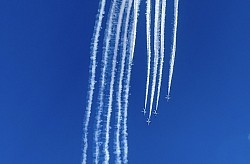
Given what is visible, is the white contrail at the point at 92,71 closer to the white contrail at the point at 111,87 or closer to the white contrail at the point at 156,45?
the white contrail at the point at 111,87

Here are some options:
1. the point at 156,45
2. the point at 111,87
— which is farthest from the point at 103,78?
the point at 156,45

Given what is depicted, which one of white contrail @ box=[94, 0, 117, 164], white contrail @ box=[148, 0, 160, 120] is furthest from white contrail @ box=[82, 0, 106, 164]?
white contrail @ box=[148, 0, 160, 120]

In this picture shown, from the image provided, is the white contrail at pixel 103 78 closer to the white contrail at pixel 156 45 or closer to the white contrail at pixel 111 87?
the white contrail at pixel 111 87

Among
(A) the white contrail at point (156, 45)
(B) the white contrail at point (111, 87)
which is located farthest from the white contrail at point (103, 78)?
(A) the white contrail at point (156, 45)

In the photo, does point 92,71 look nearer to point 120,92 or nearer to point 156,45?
point 120,92

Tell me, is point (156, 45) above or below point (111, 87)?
above

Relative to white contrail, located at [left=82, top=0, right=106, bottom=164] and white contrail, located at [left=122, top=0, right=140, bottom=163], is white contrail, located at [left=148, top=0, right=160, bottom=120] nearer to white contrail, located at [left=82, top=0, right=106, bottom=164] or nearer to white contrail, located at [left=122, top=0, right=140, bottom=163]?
white contrail, located at [left=122, top=0, right=140, bottom=163]

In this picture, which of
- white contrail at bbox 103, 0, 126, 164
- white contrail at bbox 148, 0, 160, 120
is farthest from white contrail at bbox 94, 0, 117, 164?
white contrail at bbox 148, 0, 160, 120

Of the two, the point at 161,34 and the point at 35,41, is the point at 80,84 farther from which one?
the point at 161,34

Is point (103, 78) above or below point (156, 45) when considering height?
below

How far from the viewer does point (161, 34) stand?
4.09ft

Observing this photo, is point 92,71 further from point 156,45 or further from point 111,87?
point 156,45

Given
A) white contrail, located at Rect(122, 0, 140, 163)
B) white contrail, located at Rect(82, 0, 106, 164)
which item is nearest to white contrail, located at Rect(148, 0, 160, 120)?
white contrail, located at Rect(122, 0, 140, 163)

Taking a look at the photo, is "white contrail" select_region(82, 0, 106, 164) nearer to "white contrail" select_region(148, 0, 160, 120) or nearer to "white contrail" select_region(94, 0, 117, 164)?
"white contrail" select_region(94, 0, 117, 164)
